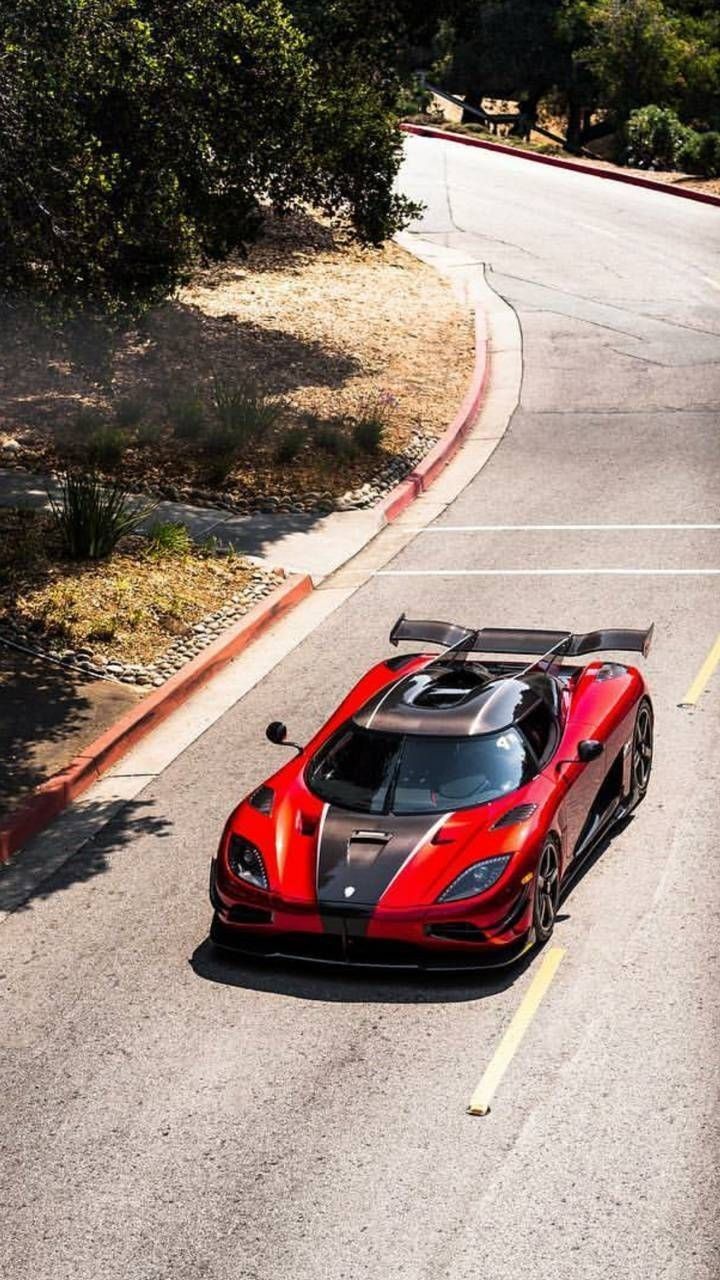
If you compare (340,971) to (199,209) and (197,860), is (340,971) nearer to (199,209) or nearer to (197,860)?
(197,860)

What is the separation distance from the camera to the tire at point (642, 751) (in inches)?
483

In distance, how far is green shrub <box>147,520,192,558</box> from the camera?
60.5 ft

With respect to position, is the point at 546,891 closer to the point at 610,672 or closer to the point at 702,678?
the point at 610,672

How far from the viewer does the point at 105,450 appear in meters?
21.4

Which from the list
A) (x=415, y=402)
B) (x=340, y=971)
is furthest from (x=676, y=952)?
(x=415, y=402)

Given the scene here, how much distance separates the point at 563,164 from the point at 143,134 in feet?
101

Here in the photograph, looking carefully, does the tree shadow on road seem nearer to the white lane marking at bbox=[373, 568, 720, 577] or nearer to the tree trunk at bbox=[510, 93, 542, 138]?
the white lane marking at bbox=[373, 568, 720, 577]

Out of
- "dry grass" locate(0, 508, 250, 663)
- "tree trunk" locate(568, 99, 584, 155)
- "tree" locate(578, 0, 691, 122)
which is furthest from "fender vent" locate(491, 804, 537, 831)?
"tree trunk" locate(568, 99, 584, 155)

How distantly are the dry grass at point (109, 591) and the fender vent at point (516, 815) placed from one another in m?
6.59

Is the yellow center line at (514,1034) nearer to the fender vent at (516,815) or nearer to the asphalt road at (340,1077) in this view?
the asphalt road at (340,1077)

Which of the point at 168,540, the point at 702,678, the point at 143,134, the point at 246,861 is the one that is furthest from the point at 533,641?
the point at 143,134

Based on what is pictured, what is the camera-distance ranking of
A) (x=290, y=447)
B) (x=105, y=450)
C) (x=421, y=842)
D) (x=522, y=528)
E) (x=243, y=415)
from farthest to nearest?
(x=243, y=415)
(x=290, y=447)
(x=105, y=450)
(x=522, y=528)
(x=421, y=842)

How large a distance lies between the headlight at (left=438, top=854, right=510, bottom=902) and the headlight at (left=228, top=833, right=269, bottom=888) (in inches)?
47.1

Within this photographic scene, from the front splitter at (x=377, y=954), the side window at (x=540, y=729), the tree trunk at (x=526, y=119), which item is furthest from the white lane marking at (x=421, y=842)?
the tree trunk at (x=526, y=119)
